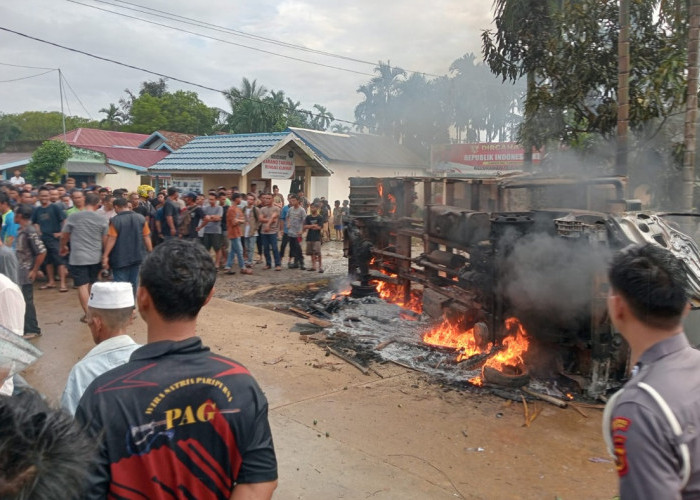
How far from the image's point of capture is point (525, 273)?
20.6 ft

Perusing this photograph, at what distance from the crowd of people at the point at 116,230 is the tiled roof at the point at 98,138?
24431 mm

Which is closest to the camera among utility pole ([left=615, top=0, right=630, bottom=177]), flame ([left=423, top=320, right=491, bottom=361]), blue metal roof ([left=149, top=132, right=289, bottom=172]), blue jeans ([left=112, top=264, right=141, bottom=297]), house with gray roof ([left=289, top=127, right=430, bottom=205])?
flame ([left=423, top=320, right=491, bottom=361])

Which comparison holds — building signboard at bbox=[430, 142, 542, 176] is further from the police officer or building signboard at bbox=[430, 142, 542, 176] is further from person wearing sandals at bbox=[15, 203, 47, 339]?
the police officer

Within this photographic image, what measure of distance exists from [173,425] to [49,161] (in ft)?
76.8

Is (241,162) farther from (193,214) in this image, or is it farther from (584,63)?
(584,63)

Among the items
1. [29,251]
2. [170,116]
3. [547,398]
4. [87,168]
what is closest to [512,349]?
[547,398]

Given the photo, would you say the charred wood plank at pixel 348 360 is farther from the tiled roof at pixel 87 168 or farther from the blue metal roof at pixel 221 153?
the tiled roof at pixel 87 168

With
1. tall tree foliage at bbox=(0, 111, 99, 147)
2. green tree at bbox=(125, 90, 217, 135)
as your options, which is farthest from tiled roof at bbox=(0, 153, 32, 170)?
tall tree foliage at bbox=(0, 111, 99, 147)

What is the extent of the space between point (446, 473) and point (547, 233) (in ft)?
10.1

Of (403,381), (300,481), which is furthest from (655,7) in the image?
(300,481)

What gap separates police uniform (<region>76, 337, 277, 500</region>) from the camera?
1.71 meters

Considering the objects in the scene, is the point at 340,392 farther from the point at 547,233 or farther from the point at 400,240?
the point at 400,240

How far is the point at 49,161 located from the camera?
2180cm

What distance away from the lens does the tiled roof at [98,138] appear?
116 ft
